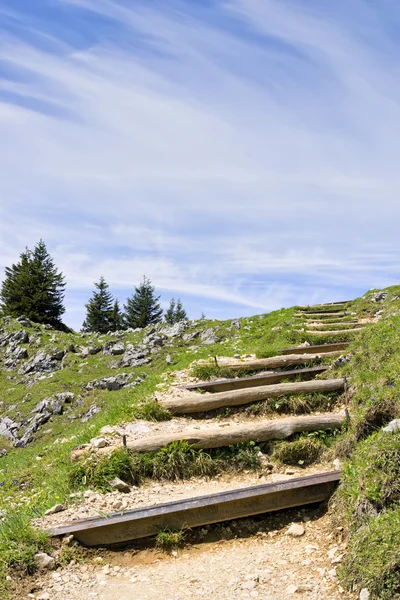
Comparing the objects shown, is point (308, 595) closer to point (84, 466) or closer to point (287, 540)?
point (287, 540)

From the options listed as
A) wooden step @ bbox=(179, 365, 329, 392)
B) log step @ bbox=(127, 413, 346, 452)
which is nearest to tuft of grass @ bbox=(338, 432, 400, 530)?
log step @ bbox=(127, 413, 346, 452)

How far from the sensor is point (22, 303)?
5041 cm

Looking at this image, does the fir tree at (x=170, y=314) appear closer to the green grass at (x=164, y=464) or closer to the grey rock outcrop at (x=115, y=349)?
the grey rock outcrop at (x=115, y=349)

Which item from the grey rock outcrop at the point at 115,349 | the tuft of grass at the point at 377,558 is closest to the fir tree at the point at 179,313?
the grey rock outcrop at the point at 115,349

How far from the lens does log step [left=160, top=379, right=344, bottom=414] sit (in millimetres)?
10359

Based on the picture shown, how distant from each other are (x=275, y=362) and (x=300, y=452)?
16.6 ft

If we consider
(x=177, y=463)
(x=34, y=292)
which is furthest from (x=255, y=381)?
(x=34, y=292)

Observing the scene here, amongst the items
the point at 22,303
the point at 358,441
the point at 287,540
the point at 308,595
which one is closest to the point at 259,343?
the point at 358,441

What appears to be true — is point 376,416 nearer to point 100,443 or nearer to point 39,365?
point 100,443

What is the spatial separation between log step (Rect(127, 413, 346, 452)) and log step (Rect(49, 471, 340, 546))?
1.62 meters

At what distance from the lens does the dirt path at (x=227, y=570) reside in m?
5.41

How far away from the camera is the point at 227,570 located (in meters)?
5.93

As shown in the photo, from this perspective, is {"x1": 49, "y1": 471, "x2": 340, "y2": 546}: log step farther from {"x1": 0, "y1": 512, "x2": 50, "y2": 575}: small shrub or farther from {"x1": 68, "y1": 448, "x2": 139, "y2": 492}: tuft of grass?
{"x1": 68, "y1": 448, "x2": 139, "y2": 492}: tuft of grass

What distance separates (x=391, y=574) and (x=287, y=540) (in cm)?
212
